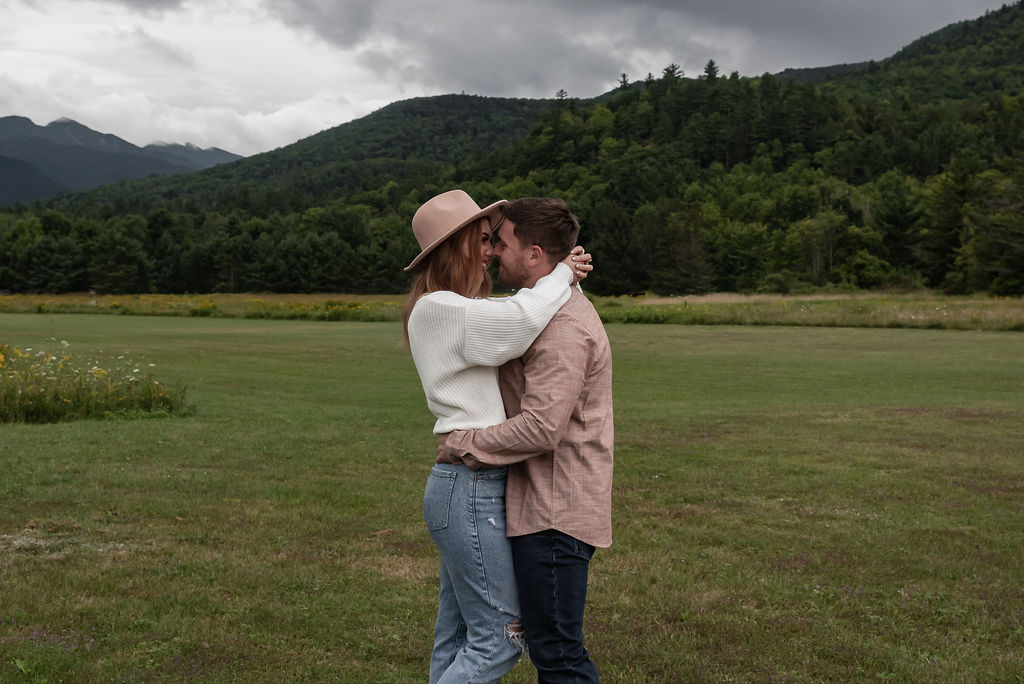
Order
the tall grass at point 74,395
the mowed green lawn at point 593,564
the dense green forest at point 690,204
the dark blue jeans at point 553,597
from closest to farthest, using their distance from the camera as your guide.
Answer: the dark blue jeans at point 553,597
the mowed green lawn at point 593,564
the tall grass at point 74,395
the dense green forest at point 690,204

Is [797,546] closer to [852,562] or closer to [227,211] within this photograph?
[852,562]

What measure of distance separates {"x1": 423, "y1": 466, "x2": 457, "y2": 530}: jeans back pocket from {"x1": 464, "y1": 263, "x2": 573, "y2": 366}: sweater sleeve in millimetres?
414

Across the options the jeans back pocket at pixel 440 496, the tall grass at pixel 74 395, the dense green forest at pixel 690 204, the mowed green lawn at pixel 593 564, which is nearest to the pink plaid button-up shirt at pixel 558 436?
the jeans back pocket at pixel 440 496

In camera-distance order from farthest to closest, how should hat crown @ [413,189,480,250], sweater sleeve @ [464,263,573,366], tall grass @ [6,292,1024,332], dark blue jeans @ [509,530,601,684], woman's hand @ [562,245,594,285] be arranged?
tall grass @ [6,292,1024,332] → woman's hand @ [562,245,594,285] → hat crown @ [413,189,480,250] → dark blue jeans @ [509,530,601,684] → sweater sleeve @ [464,263,573,366]

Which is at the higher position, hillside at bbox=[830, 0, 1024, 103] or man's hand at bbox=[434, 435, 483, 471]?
hillside at bbox=[830, 0, 1024, 103]

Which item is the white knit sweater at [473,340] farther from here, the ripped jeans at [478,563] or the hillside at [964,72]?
the hillside at [964,72]

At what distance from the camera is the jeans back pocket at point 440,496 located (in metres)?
2.95

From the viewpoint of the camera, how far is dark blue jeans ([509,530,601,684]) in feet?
9.43

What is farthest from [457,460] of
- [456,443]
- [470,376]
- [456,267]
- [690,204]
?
[690,204]

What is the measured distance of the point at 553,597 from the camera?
2902mm

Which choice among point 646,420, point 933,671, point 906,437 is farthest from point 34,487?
point 906,437

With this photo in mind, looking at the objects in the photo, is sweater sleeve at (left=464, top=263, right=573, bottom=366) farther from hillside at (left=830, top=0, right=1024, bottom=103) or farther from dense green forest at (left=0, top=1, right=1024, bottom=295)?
hillside at (left=830, top=0, right=1024, bottom=103)

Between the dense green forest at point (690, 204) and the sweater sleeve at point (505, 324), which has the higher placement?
the dense green forest at point (690, 204)

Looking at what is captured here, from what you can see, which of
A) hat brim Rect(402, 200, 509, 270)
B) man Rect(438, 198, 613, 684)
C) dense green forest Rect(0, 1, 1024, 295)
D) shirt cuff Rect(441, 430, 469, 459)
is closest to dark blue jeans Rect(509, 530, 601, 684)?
man Rect(438, 198, 613, 684)
